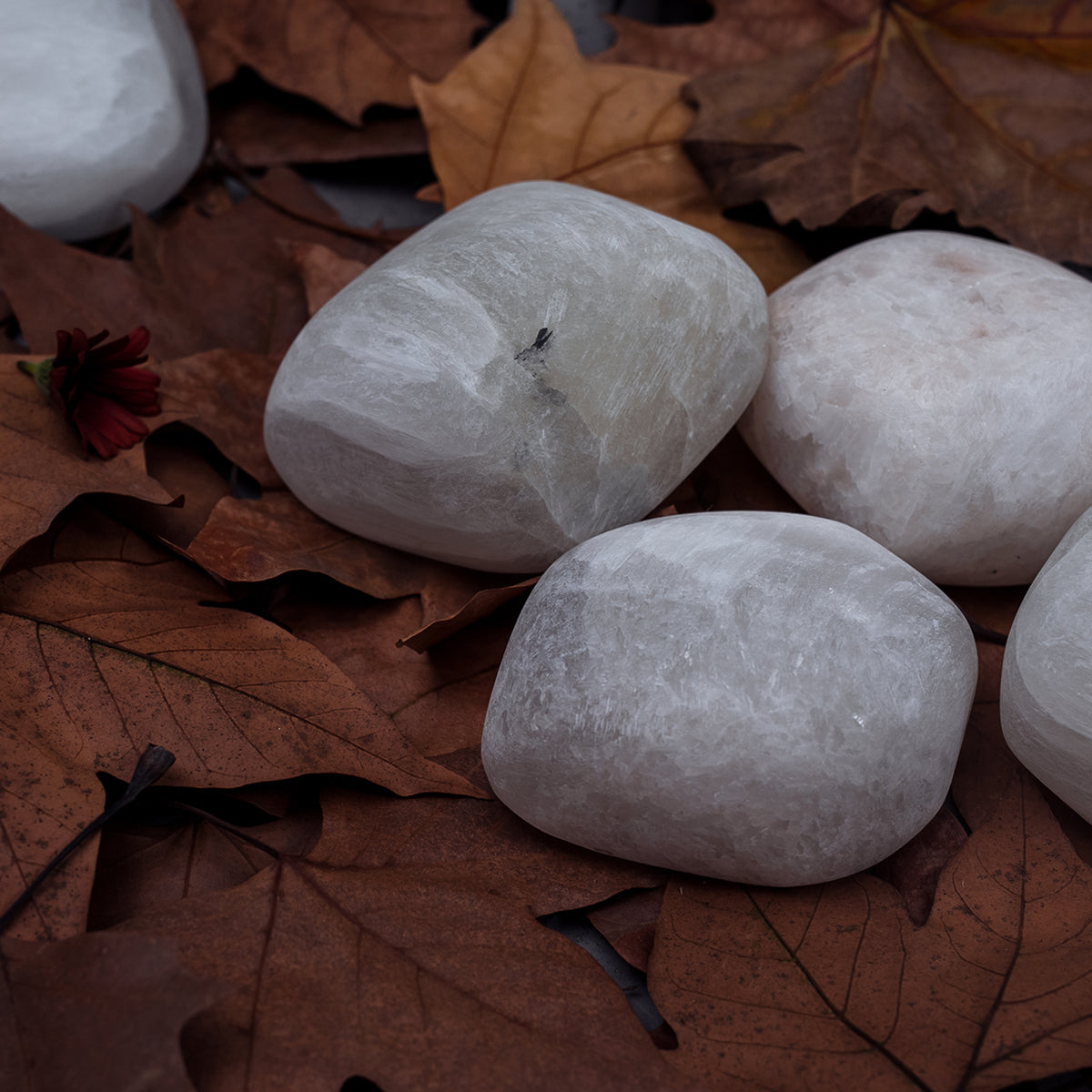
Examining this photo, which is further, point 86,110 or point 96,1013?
point 86,110

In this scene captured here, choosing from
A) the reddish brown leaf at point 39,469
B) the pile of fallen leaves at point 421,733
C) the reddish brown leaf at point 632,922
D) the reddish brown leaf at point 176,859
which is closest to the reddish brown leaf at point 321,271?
the pile of fallen leaves at point 421,733

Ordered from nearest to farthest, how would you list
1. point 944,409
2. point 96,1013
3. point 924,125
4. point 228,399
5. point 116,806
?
point 96,1013, point 116,806, point 944,409, point 228,399, point 924,125

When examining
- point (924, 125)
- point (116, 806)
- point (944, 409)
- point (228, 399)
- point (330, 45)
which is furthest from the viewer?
point (330, 45)

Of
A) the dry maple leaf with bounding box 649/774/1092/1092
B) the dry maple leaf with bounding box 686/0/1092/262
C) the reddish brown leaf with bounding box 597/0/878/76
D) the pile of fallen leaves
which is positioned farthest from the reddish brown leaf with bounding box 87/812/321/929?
the reddish brown leaf with bounding box 597/0/878/76

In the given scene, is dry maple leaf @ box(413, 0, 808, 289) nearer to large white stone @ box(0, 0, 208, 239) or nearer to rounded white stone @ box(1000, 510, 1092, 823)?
large white stone @ box(0, 0, 208, 239)

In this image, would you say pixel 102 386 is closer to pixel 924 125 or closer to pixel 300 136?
pixel 300 136

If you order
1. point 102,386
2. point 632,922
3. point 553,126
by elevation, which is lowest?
point 632,922

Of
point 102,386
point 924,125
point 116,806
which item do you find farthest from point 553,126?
point 116,806
